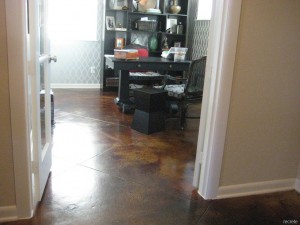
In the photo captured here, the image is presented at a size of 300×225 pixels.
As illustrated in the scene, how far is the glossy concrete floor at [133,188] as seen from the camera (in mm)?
1918

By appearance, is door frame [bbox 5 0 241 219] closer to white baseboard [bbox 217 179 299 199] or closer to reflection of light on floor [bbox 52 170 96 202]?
white baseboard [bbox 217 179 299 199]

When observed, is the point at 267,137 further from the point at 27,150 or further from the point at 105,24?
the point at 105,24

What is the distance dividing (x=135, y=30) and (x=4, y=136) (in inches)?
171

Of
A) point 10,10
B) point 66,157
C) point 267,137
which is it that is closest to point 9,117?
point 10,10

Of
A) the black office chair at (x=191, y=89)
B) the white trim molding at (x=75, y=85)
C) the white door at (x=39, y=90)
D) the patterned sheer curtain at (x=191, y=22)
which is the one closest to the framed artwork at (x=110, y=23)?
the white trim molding at (x=75, y=85)

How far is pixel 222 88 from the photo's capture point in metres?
1.93

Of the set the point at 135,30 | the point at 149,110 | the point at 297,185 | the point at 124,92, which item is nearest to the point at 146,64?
the point at 124,92

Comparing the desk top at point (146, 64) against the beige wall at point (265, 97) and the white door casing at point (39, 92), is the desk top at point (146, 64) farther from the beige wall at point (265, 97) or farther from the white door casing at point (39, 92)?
the beige wall at point (265, 97)

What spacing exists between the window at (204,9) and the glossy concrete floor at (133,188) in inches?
108

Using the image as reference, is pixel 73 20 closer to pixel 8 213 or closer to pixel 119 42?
pixel 119 42

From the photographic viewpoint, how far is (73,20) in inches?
215

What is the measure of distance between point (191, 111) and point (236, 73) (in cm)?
266

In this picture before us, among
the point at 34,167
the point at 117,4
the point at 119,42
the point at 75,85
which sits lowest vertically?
the point at 75,85

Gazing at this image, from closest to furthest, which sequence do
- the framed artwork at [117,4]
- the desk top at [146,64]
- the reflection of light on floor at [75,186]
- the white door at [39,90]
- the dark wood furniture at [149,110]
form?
the white door at [39,90]
the reflection of light on floor at [75,186]
the dark wood furniture at [149,110]
the desk top at [146,64]
the framed artwork at [117,4]
